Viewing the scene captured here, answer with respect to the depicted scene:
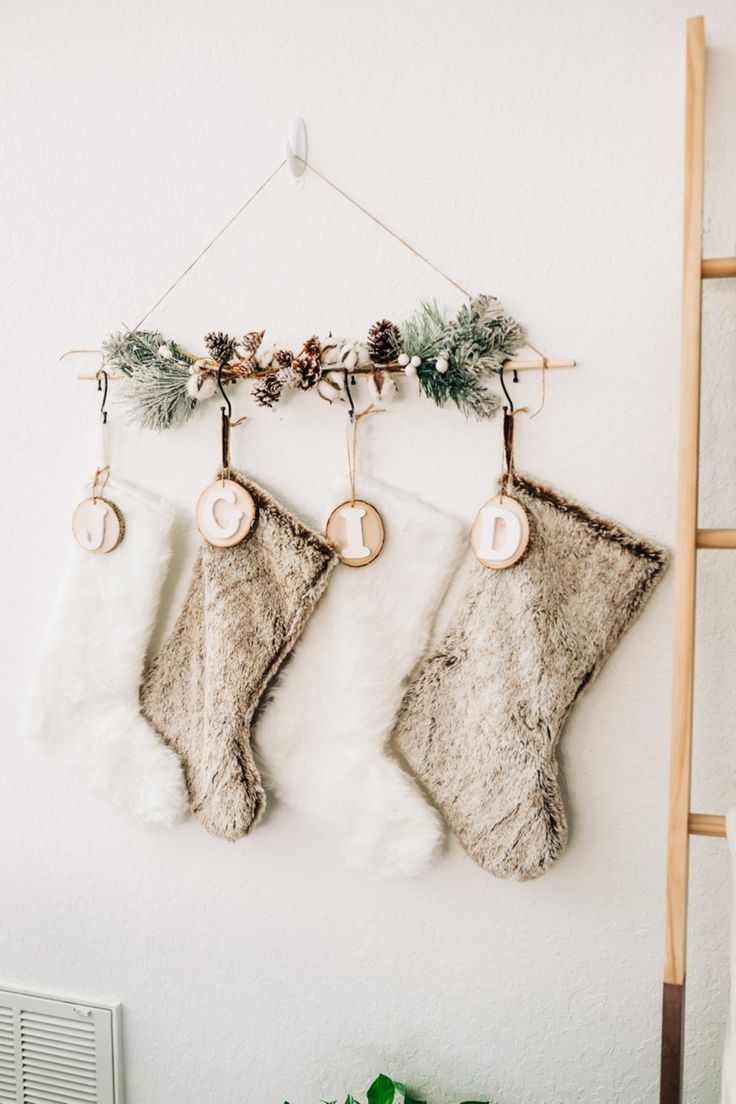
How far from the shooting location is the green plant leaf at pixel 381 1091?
124 centimetres

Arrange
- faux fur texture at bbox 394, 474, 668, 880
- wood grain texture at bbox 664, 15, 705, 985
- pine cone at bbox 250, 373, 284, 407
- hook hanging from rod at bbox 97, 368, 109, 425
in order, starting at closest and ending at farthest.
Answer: wood grain texture at bbox 664, 15, 705, 985 → faux fur texture at bbox 394, 474, 668, 880 → pine cone at bbox 250, 373, 284, 407 → hook hanging from rod at bbox 97, 368, 109, 425

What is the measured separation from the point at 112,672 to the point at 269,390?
0.50 meters

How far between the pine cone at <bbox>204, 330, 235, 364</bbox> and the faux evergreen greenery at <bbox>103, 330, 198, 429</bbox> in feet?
0.19

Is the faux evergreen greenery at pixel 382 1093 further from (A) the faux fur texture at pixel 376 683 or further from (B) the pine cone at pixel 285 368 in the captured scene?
(B) the pine cone at pixel 285 368

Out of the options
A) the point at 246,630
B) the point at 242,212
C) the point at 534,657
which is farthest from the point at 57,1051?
the point at 242,212

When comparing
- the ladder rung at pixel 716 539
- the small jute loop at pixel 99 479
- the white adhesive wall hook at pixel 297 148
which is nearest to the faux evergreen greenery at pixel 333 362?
the small jute loop at pixel 99 479

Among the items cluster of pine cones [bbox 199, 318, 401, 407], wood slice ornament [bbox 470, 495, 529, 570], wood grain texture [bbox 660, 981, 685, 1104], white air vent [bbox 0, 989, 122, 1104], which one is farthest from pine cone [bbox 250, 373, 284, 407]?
white air vent [bbox 0, 989, 122, 1104]

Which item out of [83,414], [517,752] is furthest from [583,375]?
[83,414]

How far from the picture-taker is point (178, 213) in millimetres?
1359

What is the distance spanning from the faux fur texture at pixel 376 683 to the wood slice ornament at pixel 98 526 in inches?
13.6

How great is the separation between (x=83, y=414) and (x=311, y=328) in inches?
16.3

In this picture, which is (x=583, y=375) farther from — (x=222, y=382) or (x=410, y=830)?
(x=410, y=830)

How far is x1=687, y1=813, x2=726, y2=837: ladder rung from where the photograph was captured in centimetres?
101

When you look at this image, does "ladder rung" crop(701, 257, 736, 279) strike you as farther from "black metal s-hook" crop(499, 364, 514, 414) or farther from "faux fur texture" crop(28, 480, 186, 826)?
"faux fur texture" crop(28, 480, 186, 826)
